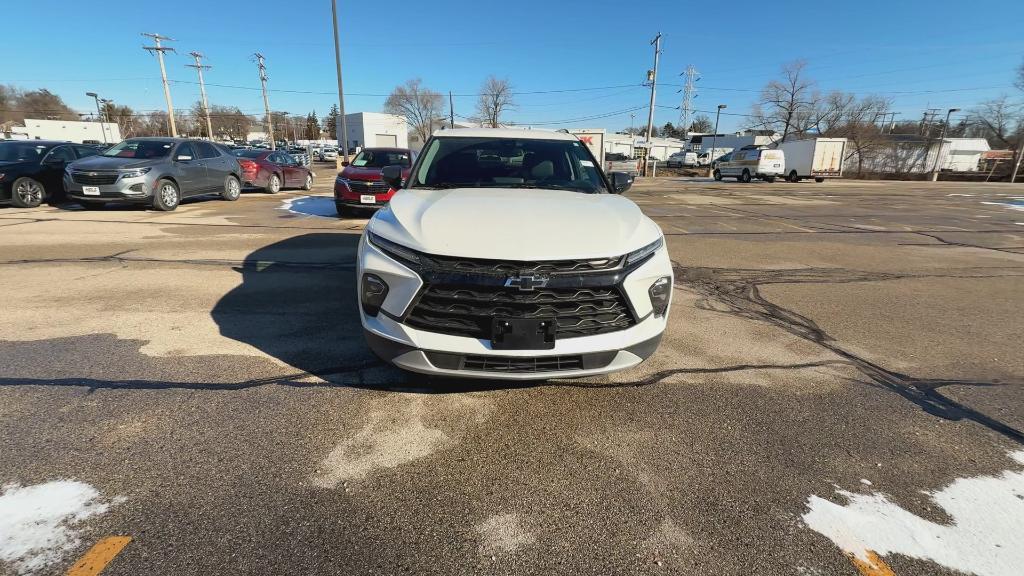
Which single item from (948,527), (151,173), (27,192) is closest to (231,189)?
(151,173)

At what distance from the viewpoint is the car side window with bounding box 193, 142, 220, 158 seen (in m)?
12.8

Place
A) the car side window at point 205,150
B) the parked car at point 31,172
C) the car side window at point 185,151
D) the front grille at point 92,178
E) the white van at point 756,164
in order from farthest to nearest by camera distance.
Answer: the white van at point 756,164 → the car side window at point 205,150 → the car side window at point 185,151 → the parked car at point 31,172 → the front grille at point 92,178

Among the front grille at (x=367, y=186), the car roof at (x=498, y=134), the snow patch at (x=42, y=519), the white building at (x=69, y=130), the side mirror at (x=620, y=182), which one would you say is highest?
the white building at (x=69, y=130)

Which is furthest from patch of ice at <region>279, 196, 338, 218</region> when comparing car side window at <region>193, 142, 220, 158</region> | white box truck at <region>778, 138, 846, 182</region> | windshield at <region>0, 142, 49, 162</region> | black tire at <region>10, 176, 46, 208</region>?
white box truck at <region>778, 138, 846, 182</region>

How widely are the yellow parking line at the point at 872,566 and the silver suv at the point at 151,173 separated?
13.6m

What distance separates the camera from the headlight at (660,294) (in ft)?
9.38

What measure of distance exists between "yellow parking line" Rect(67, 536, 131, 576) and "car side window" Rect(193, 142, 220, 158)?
43.9ft

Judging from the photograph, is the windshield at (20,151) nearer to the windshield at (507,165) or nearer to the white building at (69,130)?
the windshield at (507,165)

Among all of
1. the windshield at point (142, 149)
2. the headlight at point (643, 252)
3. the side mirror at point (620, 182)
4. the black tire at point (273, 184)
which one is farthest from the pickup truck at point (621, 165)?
the headlight at point (643, 252)

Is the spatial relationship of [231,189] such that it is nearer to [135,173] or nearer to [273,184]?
[273,184]

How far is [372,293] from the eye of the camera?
2801 mm

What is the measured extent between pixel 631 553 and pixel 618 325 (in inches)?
46.2

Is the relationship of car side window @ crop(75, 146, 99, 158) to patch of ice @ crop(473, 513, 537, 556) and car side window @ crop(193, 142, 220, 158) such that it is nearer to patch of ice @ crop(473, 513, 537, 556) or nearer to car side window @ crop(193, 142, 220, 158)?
car side window @ crop(193, 142, 220, 158)

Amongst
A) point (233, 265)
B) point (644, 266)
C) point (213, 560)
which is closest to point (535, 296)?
point (644, 266)
